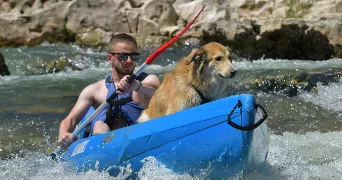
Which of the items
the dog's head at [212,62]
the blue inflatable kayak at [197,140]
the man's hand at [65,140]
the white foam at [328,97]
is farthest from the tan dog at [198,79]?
the white foam at [328,97]

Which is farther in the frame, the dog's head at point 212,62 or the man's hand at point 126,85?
the man's hand at point 126,85

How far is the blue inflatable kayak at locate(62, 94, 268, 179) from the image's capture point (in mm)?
3762

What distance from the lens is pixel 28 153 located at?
6.12 metres

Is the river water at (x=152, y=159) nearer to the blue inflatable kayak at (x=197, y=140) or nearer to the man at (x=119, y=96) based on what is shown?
the blue inflatable kayak at (x=197, y=140)

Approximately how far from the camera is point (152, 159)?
4008 mm

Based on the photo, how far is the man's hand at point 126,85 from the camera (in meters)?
4.29

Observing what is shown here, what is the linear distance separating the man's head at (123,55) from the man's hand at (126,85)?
10.6 inches

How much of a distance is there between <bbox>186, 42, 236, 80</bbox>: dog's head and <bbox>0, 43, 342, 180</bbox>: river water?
695mm

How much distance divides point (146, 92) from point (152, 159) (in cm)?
83

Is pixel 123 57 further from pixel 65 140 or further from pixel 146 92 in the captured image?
pixel 65 140

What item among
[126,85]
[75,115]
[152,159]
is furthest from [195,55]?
[75,115]

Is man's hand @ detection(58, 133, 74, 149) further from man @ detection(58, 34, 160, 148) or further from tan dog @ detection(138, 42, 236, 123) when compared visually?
tan dog @ detection(138, 42, 236, 123)

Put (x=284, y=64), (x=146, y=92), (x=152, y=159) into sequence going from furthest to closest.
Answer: (x=284, y=64)
(x=146, y=92)
(x=152, y=159)

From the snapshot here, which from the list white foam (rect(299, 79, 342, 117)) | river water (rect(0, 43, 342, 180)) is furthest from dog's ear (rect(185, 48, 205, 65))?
white foam (rect(299, 79, 342, 117))
